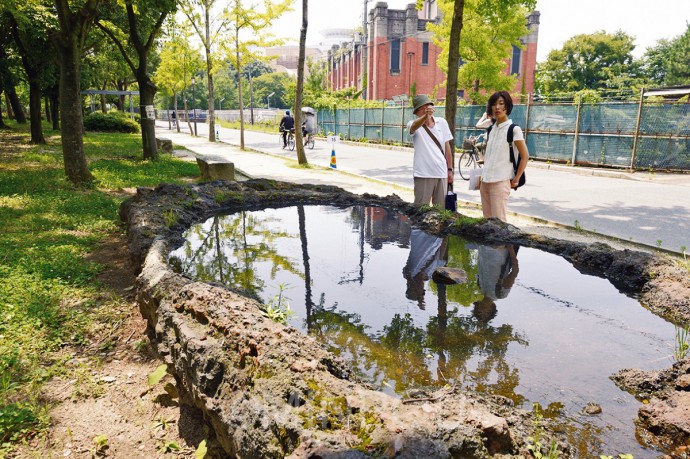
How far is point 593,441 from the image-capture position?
261cm

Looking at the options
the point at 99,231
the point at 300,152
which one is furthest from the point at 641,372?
the point at 300,152

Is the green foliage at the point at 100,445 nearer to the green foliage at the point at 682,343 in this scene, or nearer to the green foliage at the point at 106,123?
the green foliage at the point at 682,343

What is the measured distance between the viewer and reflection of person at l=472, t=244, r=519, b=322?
14.2ft

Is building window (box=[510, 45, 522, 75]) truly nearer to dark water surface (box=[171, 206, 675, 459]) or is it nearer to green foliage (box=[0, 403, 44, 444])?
dark water surface (box=[171, 206, 675, 459])

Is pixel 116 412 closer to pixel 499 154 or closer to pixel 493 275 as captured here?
pixel 493 275

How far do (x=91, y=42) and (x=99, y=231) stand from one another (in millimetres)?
18930

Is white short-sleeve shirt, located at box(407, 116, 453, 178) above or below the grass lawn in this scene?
above

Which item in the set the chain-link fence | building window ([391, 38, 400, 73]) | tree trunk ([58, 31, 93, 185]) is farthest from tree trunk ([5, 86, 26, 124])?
building window ([391, 38, 400, 73])

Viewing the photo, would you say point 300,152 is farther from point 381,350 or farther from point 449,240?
point 381,350

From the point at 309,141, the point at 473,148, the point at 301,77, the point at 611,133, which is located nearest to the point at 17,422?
the point at 473,148

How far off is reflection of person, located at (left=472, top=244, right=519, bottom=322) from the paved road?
2548 millimetres

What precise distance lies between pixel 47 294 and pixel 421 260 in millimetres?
3696

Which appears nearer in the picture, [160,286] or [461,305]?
[160,286]

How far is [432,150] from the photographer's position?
6.51 meters
